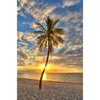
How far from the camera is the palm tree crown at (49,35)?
2983mm

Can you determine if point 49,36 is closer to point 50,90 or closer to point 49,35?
point 49,35

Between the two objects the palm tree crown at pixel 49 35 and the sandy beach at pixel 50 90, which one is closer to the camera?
the sandy beach at pixel 50 90

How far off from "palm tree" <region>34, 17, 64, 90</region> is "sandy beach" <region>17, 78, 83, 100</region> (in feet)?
0.64

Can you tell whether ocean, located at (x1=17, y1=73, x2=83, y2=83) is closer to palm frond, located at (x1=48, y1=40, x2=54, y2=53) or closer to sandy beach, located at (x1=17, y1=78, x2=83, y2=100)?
sandy beach, located at (x1=17, y1=78, x2=83, y2=100)

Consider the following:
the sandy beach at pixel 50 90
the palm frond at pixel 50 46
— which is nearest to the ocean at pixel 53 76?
the sandy beach at pixel 50 90

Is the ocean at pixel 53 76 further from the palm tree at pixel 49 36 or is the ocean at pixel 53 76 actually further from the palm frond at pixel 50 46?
the palm frond at pixel 50 46

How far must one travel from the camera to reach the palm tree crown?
298 cm

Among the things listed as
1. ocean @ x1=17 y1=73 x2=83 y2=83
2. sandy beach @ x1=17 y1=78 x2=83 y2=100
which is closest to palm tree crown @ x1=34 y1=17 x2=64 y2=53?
ocean @ x1=17 y1=73 x2=83 y2=83

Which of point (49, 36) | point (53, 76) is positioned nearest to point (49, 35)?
point (49, 36)

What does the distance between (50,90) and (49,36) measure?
3.88 ft

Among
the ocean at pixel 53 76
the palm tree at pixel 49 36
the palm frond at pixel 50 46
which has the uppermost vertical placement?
the palm tree at pixel 49 36

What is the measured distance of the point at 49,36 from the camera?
10.4 feet
